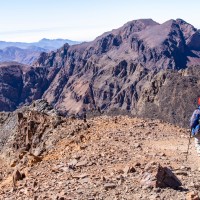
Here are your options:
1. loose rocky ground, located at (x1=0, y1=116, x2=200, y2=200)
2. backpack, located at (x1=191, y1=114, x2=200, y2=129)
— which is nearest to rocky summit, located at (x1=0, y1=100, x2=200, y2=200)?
loose rocky ground, located at (x1=0, y1=116, x2=200, y2=200)

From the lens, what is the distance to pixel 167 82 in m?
113

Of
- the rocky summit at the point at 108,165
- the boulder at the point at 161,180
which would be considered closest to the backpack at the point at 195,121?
the rocky summit at the point at 108,165

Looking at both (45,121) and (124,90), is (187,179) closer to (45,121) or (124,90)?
(45,121)

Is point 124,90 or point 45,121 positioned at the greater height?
point 45,121

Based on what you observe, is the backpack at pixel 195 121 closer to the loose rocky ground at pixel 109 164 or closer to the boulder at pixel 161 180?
the loose rocky ground at pixel 109 164

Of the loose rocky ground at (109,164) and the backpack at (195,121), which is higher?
the backpack at (195,121)

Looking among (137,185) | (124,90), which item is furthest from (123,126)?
(124,90)

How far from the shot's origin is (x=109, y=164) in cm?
1426

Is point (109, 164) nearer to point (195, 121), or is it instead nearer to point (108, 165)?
point (108, 165)

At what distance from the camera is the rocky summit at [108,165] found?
36.2 feet

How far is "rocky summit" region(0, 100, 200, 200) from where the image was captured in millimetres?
11039

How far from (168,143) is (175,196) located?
7.50 meters

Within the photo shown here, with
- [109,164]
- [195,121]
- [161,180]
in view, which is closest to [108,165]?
[109,164]

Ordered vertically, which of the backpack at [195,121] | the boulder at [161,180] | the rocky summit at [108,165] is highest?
the backpack at [195,121]
